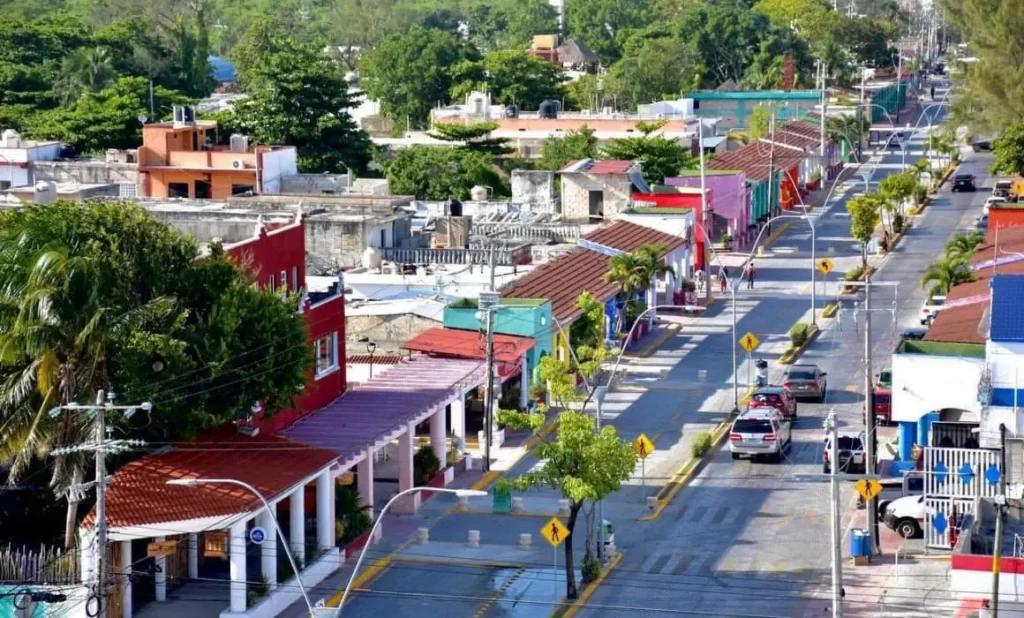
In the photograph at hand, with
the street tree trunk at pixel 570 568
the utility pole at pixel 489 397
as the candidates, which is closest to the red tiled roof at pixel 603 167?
the utility pole at pixel 489 397

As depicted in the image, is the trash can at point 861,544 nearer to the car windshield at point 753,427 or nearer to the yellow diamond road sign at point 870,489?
the yellow diamond road sign at point 870,489

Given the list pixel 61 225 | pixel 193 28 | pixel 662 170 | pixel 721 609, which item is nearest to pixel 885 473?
pixel 721 609

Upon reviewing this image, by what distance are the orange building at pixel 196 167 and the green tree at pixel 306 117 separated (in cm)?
1552

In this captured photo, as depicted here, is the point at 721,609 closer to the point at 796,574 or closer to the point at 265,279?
the point at 796,574

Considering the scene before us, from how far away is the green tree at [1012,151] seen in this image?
106312mm

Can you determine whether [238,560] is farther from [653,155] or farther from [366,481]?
[653,155]

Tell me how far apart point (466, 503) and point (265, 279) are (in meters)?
7.79

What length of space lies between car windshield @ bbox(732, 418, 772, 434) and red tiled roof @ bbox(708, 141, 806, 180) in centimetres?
4785

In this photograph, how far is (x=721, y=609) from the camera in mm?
43438

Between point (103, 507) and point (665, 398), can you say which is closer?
point (103, 507)

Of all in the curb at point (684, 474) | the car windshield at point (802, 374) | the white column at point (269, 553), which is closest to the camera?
the white column at point (269, 553)

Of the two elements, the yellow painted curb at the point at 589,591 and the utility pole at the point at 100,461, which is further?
the yellow painted curb at the point at 589,591

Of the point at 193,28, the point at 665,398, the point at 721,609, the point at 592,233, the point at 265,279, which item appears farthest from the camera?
the point at 193,28

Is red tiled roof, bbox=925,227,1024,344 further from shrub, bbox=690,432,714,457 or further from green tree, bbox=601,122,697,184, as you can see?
green tree, bbox=601,122,697,184
